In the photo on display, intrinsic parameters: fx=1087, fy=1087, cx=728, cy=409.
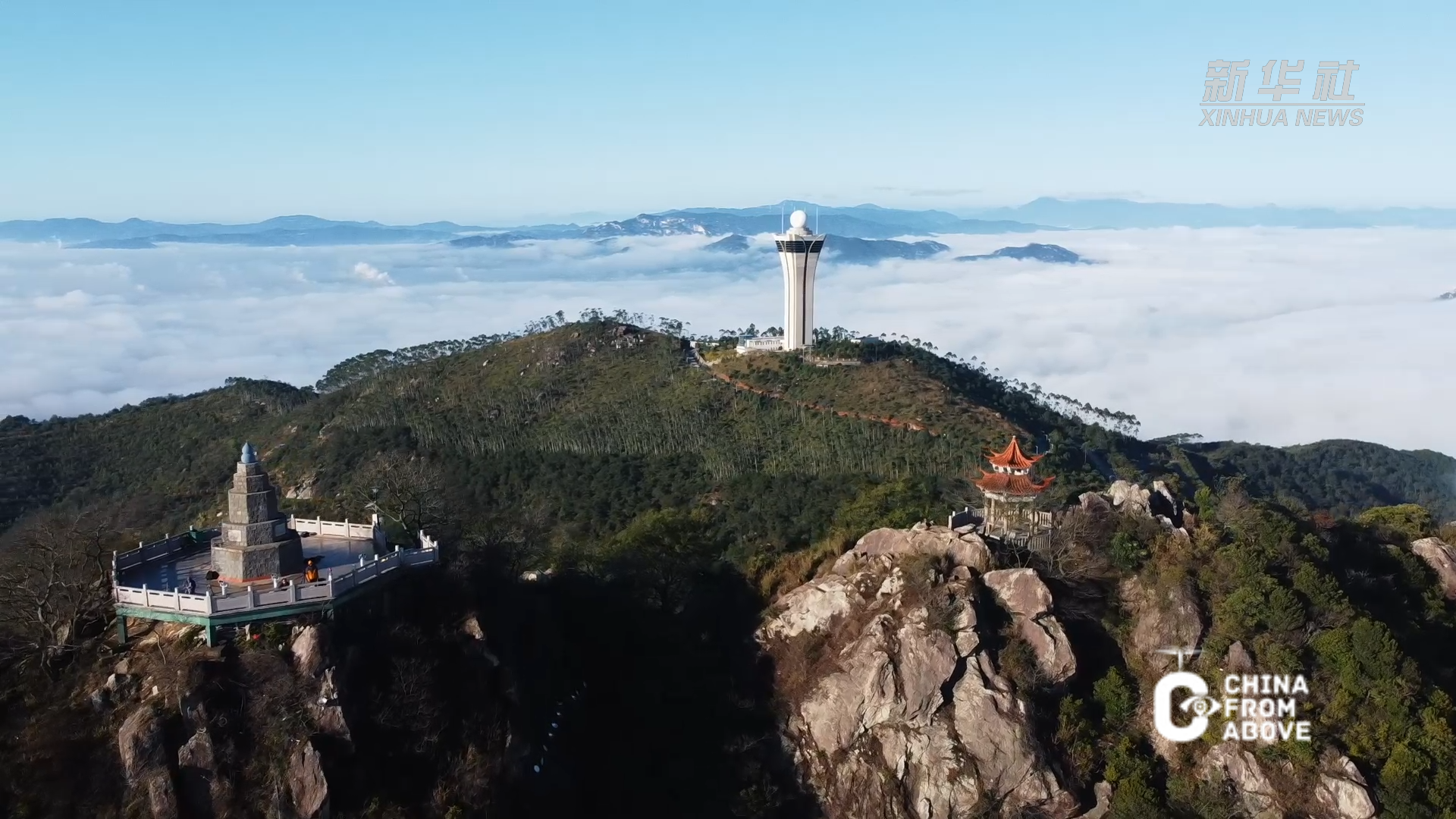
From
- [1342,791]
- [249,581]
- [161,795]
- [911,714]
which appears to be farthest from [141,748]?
[1342,791]

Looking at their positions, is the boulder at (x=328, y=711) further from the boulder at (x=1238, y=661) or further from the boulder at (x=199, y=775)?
the boulder at (x=1238, y=661)

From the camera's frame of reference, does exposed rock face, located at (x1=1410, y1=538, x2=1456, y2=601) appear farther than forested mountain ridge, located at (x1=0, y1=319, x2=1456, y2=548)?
No

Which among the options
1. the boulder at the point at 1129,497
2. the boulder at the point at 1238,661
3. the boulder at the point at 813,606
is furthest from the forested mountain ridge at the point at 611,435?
the boulder at the point at 1238,661

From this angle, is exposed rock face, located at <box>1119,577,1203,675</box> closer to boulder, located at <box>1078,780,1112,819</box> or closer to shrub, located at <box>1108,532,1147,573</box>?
shrub, located at <box>1108,532,1147,573</box>

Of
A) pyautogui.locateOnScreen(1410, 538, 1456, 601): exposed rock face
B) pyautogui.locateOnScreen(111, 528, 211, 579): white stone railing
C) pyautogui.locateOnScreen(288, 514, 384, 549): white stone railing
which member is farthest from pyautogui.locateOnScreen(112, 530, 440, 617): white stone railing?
pyautogui.locateOnScreen(1410, 538, 1456, 601): exposed rock face

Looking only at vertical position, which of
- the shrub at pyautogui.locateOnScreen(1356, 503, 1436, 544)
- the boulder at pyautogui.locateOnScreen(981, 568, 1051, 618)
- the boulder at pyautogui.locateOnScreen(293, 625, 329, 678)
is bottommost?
the shrub at pyautogui.locateOnScreen(1356, 503, 1436, 544)

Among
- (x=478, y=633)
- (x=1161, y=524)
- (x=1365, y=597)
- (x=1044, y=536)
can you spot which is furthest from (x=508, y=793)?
(x=1365, y=597)

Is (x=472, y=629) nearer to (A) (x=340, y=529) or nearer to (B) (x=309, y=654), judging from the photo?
(B) (x=309, y=654)
